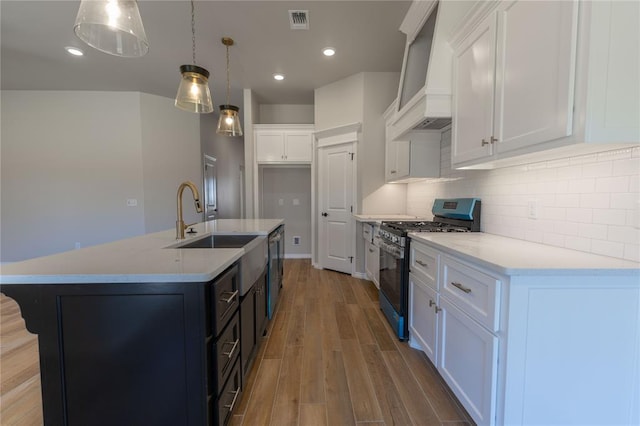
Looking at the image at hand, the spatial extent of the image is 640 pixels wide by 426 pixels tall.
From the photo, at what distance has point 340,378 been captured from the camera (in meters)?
1.88

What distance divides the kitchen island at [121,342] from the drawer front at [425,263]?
136cm

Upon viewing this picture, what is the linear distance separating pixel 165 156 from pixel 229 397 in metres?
4.80

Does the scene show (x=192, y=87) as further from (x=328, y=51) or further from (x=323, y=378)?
(x=323, y=378)

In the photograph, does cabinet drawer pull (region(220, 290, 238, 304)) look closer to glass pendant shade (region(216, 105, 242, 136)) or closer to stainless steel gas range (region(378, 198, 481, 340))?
stainless steel gas range (region(378, 198, 481, 340))

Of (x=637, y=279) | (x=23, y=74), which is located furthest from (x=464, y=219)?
(x=23, y=74)

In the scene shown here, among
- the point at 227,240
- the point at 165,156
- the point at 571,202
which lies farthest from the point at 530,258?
the point at 165,156

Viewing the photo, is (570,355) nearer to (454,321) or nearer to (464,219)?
(454,321)

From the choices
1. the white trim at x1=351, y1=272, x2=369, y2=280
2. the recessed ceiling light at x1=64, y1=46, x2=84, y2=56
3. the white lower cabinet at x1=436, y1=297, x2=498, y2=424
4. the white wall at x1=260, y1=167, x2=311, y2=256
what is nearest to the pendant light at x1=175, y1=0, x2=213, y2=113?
the white lower cabinet at x1=436, y1=297, x2=498, y2=424

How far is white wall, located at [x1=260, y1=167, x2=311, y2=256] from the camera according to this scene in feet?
17.9

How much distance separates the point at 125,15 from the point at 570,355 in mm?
2498

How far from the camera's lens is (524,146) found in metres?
1.42

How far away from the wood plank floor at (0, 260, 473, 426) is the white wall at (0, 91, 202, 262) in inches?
90.9

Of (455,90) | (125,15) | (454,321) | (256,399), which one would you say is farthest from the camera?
(455,90)

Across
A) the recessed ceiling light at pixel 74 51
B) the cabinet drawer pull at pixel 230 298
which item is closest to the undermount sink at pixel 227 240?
the cabinet drawer pull at pixel 230 298
